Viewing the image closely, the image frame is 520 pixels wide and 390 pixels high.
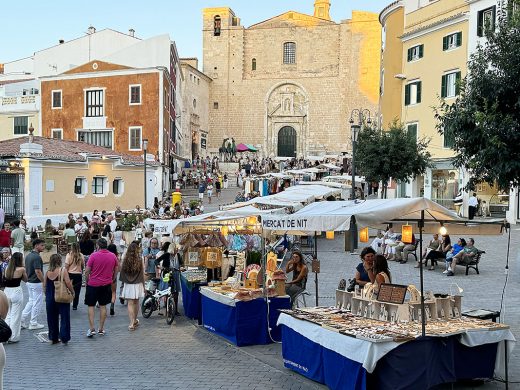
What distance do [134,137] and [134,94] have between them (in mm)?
3082

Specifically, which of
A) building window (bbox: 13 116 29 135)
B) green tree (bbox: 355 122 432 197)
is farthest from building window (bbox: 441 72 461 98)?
building window (bbox: 13 116 29 135)

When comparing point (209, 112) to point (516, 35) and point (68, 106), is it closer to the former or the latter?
point (68, 106)

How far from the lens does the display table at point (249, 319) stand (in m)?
10.3

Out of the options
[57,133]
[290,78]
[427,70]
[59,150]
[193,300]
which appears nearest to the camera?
[193,300]

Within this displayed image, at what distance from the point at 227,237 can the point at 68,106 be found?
111 feet

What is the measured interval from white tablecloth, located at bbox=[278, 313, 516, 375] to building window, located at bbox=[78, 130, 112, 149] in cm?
3919

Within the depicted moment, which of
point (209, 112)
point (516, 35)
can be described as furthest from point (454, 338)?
point (209, 112)

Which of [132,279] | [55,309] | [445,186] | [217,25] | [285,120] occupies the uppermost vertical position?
[217,25]

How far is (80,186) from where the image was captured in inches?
1225

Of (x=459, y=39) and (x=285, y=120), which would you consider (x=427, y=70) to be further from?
(x=285, y=120)

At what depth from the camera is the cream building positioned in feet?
206

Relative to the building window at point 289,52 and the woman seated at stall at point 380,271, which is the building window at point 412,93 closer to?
the woman seated at stall at point 380,271

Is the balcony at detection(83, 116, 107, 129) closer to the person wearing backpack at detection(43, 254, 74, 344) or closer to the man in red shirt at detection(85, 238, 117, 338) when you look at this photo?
the man in red shirt at detection(85, 238, 117, 338)

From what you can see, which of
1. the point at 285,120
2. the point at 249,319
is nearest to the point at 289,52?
the point at 285,120
